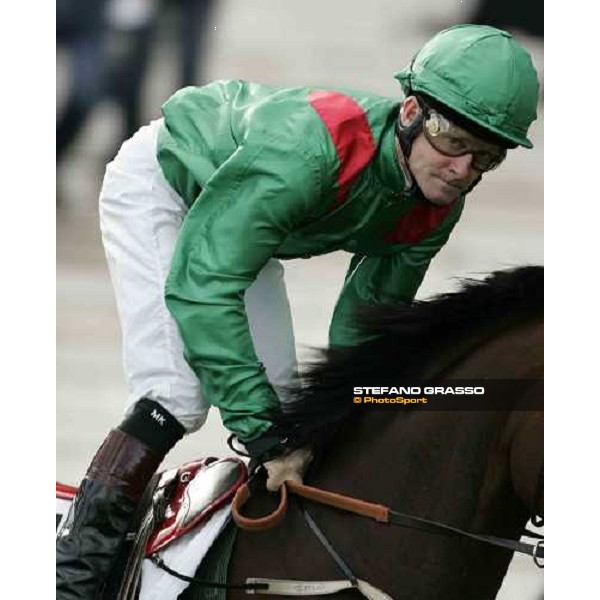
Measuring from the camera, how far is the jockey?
1.89 metres

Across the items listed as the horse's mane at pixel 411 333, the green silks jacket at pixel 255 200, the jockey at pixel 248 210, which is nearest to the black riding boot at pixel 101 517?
the jockey at pixel 248 210

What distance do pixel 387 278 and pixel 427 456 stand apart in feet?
1.87

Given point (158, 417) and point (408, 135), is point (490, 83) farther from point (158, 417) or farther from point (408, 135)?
point (158, 417)

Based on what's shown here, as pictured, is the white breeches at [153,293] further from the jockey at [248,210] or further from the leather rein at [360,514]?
the leather rein at [360,514]

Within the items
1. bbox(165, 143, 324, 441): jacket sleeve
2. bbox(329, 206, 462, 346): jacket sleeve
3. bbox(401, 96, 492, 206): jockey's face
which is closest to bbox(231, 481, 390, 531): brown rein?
bbox(165, 143, 324, 441): jacket sleeve

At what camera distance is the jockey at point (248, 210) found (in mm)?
1891

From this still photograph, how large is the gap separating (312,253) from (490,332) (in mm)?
454

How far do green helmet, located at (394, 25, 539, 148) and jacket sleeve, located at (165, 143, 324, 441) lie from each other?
0.78 ft

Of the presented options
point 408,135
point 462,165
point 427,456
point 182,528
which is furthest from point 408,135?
point 182,528

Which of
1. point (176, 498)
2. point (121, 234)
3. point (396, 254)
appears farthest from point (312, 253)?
point (176, 498)

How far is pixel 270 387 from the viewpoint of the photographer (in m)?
1.95

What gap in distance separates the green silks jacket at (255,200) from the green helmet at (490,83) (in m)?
0.15

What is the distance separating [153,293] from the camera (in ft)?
6.81

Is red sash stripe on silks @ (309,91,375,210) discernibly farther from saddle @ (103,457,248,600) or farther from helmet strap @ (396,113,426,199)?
saddle @ (103,457,248,600)
